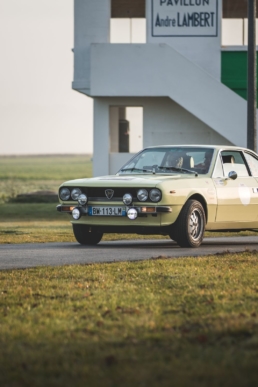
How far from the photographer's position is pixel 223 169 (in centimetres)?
1559

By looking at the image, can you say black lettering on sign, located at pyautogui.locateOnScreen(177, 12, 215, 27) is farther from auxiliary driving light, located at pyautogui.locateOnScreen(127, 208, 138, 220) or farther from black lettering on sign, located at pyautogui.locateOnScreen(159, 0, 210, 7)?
auxiliary driving light, located at pyautogui.locateOnScreen(127, 208, 138, 220)

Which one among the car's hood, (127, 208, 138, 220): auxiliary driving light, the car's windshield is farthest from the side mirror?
(127, 208, 138, 220): auxiliary driving light

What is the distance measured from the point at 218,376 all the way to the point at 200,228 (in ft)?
31.6

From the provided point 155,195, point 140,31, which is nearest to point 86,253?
point 155,195

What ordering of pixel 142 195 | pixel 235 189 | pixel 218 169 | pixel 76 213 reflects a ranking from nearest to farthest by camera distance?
1. pixel 142 195
2. pixel 76 213
3. pixel 218 169
4. pixel 235 189

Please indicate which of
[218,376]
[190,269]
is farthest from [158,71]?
[218,376]

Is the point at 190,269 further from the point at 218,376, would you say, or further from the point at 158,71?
the point at 158,71

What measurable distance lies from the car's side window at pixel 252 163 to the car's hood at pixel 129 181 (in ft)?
5.79

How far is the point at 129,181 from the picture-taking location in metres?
14.2

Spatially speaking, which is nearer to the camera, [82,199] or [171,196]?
[171,196]

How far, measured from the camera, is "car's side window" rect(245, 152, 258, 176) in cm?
1641

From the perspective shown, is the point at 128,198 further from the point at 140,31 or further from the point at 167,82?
the point at 140,31

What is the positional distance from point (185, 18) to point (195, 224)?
1833 cm

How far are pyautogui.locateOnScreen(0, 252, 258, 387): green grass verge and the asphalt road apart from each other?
1264 millimetres
